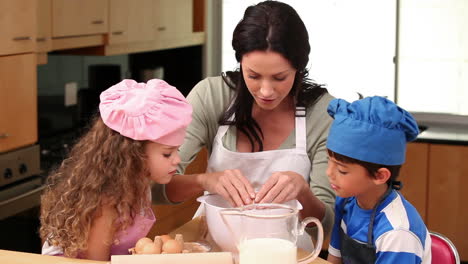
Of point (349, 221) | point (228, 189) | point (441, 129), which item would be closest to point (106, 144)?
point (228, 189)

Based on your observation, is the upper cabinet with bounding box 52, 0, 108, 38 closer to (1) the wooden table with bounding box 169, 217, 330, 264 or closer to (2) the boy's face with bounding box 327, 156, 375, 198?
(1) the wooden table with bounding box 169, 217, 330, 264

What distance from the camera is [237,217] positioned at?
1393 millimetres

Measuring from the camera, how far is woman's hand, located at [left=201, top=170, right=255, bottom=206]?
5.59 ft

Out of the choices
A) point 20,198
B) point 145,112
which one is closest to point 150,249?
point 145,112

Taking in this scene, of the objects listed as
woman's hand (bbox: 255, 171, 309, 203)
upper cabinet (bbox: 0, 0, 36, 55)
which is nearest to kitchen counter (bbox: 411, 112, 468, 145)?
upper cabinet (bbox: 0, 0, 36, 55)

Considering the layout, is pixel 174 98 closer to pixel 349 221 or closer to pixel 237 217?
pixel 237 217

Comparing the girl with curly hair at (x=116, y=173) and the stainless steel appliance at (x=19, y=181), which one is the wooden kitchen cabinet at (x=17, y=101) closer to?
the stainless steel appliance at (x=19, y=181)

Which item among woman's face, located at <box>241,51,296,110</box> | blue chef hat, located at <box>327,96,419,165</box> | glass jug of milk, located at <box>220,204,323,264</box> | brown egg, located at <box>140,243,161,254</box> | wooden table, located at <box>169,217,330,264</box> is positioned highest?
woman's face, located at <box>241,51,296,110</box>

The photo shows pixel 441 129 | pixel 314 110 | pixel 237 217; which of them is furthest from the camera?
pixel 441 129

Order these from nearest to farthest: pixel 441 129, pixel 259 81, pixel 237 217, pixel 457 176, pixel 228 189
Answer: pixel 237 217, pixel 228 189, pixel 259 81, pixel 457 176, pixel 441 129

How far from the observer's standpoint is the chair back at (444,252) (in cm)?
184

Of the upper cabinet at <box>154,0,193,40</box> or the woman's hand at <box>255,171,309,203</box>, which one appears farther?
the upper cabinet at <box>154,0,193,40</box>

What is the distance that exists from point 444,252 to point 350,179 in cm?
33

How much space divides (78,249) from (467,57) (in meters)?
3.21
